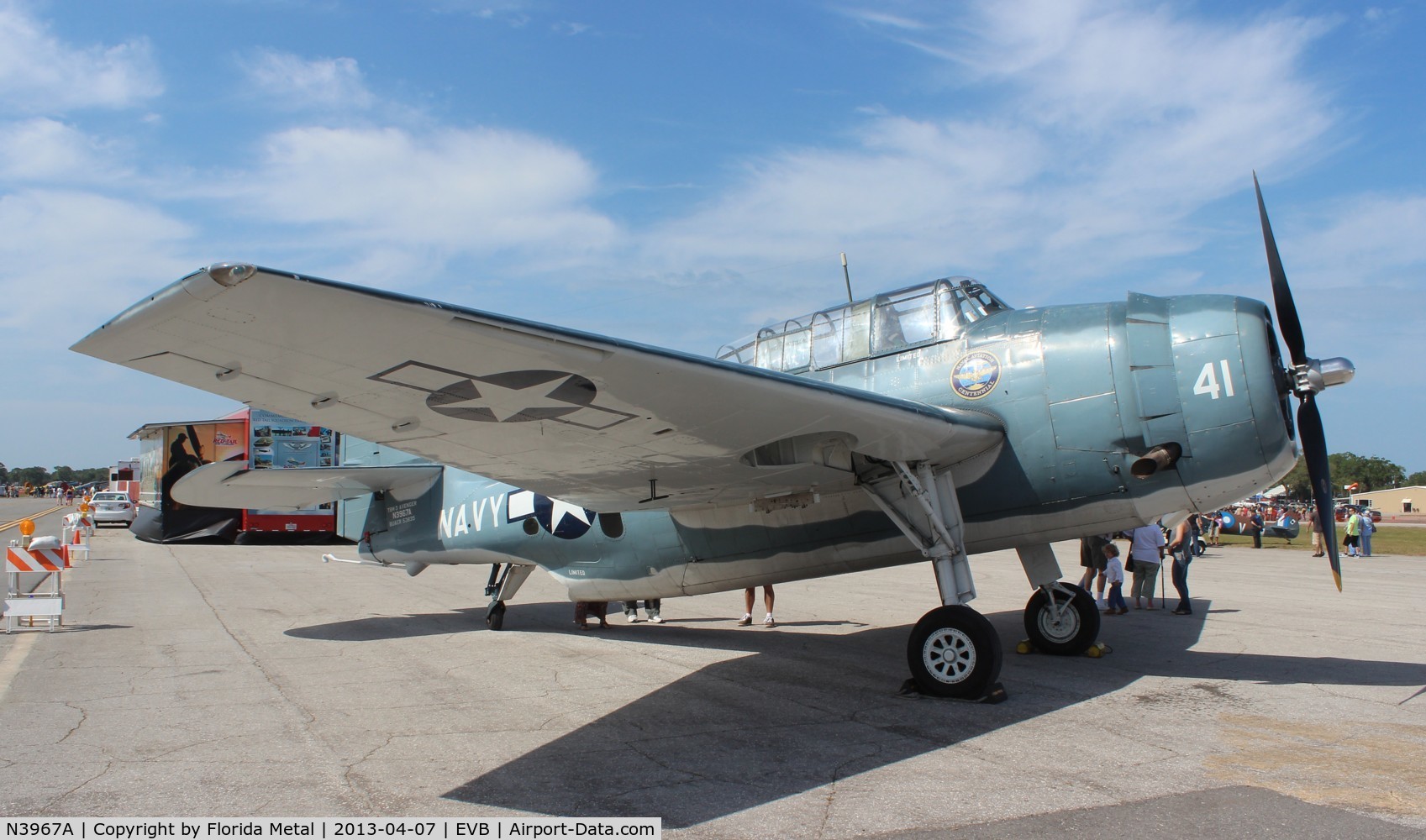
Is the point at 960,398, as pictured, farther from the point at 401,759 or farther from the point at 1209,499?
the point at 401,759

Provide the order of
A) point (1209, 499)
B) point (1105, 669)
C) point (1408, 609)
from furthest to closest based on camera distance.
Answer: point (1408, 609)
point (1105, 669)
point (1209, 499)

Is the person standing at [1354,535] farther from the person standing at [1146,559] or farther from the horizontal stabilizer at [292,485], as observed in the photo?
the horizontal stabilizer at [292,485]

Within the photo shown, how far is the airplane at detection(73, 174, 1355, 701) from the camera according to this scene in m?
4.06

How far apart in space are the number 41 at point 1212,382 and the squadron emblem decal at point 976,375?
4.79ft

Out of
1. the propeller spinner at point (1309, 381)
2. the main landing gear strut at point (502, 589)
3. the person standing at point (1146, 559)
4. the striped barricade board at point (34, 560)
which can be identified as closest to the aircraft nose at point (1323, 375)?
the propeller spinner at point (1309, 381)

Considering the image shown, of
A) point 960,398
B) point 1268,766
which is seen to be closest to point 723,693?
point 960,398

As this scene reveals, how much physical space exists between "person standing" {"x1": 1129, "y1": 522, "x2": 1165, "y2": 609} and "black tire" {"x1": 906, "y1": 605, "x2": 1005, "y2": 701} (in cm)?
676

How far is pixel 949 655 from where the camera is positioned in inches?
264

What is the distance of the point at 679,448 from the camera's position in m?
6.16

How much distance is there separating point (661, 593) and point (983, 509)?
365cm

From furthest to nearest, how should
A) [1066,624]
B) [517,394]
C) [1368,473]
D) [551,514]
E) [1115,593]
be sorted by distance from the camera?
[1368,473]
[1115,593]
[551,514]
[1066,624]
[517,394]

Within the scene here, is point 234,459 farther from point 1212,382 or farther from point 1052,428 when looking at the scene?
point 1212,382

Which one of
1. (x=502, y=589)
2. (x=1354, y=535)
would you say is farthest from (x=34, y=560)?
(x=1354, y=535)

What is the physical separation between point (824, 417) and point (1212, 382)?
9.91ft
